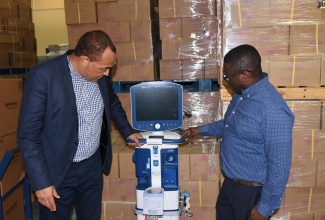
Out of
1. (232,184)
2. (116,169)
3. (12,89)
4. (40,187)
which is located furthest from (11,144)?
(232,184)

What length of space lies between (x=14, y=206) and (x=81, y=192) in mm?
1235

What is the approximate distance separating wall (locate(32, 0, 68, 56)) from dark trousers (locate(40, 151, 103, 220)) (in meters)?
4.61

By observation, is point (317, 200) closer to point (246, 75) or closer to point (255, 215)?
point (255, 215)

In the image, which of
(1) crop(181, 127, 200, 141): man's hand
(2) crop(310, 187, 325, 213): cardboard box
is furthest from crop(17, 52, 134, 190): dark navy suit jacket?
(2) crop(310, 187, 325, 213): cardboard box

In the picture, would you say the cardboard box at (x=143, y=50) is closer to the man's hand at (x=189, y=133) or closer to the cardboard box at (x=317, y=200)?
the man's hand at (x=189, y=133)

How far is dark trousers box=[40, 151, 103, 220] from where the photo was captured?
236 cm

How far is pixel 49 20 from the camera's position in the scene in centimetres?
657

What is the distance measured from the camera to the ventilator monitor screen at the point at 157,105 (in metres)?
2.54

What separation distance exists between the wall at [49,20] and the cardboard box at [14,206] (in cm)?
378

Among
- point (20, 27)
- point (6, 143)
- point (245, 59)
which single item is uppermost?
point (20, 27)

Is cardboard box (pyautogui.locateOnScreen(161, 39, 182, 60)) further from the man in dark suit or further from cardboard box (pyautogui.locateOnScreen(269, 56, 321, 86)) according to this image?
the man in dark suit

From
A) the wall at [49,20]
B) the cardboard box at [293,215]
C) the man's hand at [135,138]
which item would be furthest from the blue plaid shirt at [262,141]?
the wall at [49,20]

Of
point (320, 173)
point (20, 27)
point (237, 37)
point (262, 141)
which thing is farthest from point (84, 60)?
point (20, 27)

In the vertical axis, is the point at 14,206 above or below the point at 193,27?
below
